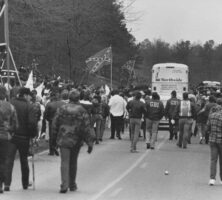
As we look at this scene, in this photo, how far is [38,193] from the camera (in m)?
12.4

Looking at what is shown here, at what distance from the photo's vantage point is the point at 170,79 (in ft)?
118

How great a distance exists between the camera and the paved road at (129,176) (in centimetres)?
1241

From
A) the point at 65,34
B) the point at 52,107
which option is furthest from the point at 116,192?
the point at 65,34

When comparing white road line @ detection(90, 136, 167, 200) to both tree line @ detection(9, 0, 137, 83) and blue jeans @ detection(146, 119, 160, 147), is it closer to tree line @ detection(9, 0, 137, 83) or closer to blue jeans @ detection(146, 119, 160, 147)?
blue jeans @ detection(146, 119, 160, 147)

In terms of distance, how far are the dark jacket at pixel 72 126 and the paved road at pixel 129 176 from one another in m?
0.95

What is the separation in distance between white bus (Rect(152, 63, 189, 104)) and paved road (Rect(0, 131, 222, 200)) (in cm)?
1292

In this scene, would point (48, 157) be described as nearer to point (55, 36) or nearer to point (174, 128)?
point (174, 128)

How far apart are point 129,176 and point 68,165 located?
3333 millimetres

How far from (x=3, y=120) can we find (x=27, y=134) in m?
0.70

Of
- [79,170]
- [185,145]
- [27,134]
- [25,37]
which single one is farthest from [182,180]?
[25,37]

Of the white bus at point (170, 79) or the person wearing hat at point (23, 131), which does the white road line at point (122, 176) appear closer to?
the person wearing hat at point (23, 131)

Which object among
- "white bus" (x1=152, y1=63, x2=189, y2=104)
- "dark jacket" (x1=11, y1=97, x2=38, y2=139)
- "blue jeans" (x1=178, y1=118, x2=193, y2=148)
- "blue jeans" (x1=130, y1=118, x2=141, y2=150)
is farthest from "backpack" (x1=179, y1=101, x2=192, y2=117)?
"white bus" (x1=152, y1=63, x2=189, y2=104)

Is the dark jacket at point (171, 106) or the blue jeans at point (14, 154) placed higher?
the dark jacket at point (171, 106)

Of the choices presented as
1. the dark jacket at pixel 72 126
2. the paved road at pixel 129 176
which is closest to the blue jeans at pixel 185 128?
the paved road at pixel 129 176
